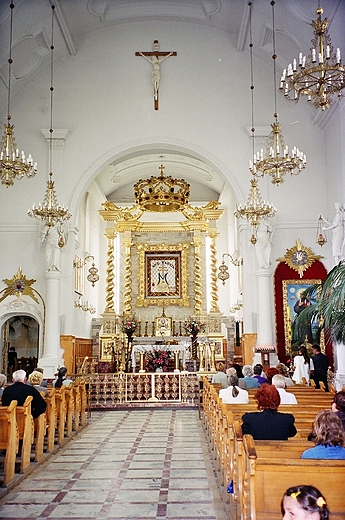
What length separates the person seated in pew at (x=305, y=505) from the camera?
2.07m

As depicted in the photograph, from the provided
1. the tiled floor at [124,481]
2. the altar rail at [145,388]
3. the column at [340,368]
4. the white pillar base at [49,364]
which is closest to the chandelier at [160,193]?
the white pillar base at [49,364]

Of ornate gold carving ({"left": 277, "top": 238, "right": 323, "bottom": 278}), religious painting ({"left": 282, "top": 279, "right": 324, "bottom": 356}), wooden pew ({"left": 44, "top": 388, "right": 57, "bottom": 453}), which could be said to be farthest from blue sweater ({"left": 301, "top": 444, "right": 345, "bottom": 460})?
ornate gold carving ({"left": 277, "top": 238, "right": 323, "bottom": 278})

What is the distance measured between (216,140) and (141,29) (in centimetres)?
354

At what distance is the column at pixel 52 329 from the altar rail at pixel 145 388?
5.43 ft

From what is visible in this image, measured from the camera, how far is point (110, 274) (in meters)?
19.8

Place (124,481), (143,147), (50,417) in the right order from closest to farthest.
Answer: (124,481) < (50,417) < (143,147)

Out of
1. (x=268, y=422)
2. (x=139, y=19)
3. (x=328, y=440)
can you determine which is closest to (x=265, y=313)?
(x=139, y=19)

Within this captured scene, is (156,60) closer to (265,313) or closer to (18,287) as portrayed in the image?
(18,287)

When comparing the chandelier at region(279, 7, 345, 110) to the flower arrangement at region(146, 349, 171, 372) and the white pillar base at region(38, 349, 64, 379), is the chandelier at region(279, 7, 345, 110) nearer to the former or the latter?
the flower arrangement at region(146, 349, 171, 372)

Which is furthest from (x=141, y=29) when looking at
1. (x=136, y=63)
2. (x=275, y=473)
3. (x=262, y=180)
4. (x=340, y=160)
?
(x=275, y=473)

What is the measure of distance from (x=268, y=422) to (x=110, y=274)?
15.7 m

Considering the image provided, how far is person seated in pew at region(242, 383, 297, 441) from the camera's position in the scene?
4305 millimetres

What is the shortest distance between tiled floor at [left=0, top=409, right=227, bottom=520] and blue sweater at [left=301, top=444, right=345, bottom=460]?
64.2 inches

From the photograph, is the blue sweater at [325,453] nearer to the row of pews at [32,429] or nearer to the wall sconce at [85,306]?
the row of pews at [32,429]
